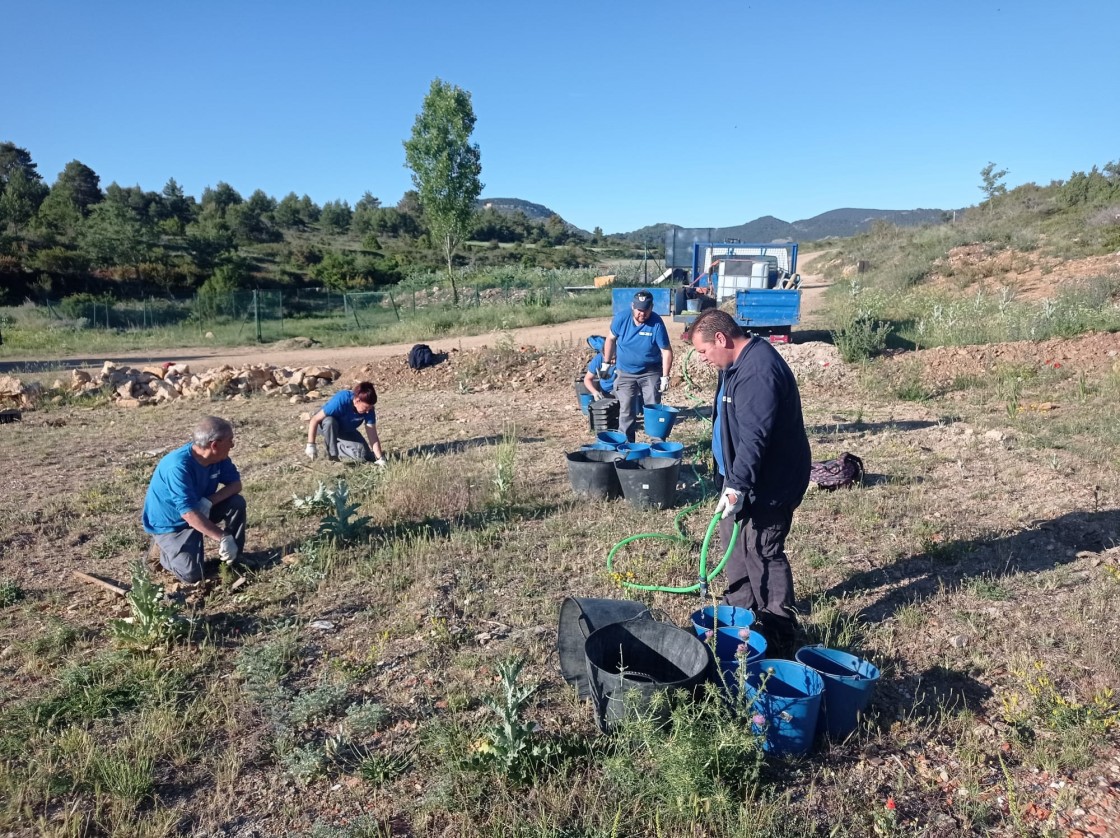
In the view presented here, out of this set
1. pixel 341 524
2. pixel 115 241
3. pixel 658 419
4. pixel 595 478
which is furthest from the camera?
pixel 115 241

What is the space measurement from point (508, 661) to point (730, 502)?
1272 mm

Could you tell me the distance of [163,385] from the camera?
12.8m

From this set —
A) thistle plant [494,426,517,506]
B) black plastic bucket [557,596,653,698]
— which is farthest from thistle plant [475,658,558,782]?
thistle plant [494,426,517,506]

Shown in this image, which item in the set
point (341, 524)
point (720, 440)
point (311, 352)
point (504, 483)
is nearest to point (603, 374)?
point (504, 483)

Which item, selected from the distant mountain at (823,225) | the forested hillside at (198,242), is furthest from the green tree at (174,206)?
the distant mountain at (823,225)

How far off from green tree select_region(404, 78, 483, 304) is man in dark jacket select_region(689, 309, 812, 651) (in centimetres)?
2529

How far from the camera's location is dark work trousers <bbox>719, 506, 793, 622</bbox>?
3758 mm

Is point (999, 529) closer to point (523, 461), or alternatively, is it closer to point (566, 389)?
point (523, 461)

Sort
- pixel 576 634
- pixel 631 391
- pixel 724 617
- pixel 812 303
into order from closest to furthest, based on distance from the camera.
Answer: pixel 576 634 → pixel 724 617 → pixel 631 391 → pixel 812 303

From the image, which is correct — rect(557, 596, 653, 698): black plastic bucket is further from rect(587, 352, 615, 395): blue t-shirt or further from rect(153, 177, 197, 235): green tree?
rect(153, 177, 197, 235): green tree

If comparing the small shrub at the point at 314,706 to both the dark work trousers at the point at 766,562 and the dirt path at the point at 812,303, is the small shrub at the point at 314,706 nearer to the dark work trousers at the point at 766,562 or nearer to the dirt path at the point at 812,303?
the dark work trousers at the point at 766,562

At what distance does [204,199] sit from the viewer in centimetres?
6181

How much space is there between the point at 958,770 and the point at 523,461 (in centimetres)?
522

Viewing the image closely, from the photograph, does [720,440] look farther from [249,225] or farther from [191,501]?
[249,225]
